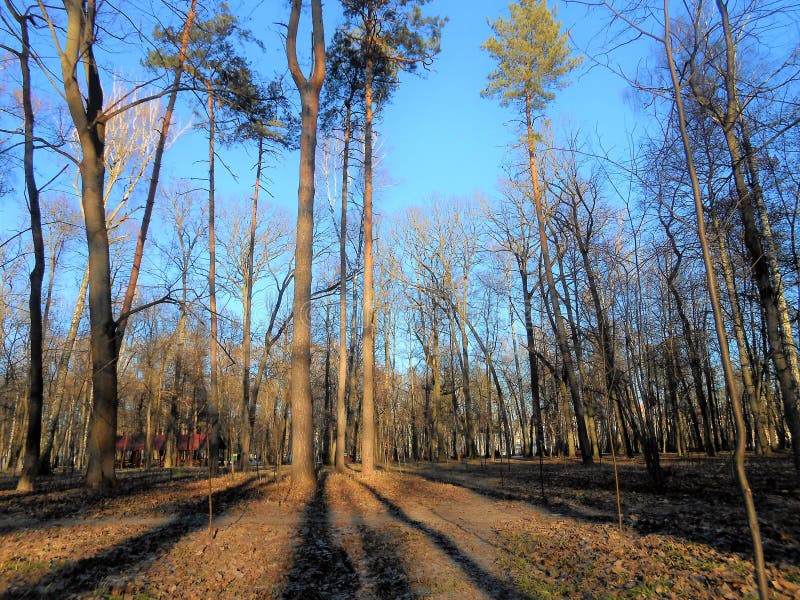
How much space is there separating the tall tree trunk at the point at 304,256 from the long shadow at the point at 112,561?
278 cm

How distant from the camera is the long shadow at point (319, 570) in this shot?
13.4 ft

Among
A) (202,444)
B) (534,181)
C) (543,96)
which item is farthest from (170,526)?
(202,444)

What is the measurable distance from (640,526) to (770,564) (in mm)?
1998

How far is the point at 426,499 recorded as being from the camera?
9695 mm

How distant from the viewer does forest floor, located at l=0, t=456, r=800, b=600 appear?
4039 mm

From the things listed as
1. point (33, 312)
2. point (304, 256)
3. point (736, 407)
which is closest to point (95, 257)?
point (33, 312)

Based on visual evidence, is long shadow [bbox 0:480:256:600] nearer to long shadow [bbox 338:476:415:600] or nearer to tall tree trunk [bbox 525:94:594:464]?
long shadow [bbox 338:476:415:600]

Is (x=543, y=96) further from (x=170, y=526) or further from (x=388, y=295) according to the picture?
(x=170, y=526)

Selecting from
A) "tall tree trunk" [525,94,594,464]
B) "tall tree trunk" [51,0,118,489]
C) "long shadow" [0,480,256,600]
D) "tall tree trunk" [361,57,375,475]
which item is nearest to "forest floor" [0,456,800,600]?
"long shadow" [0,480,256,600]

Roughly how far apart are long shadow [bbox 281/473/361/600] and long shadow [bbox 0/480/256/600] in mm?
1490

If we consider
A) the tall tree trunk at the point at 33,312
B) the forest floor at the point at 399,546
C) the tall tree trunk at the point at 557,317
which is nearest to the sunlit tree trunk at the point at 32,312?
the tall tree trunk at the point at 33,312

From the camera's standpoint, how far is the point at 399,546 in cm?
562

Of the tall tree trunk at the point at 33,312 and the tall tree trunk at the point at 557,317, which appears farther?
the tall tree trunk at the point at 557,317

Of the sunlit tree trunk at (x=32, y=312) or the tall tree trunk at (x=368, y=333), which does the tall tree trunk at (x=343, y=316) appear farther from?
the sunlit tree trunk at (x=32, y=312)
